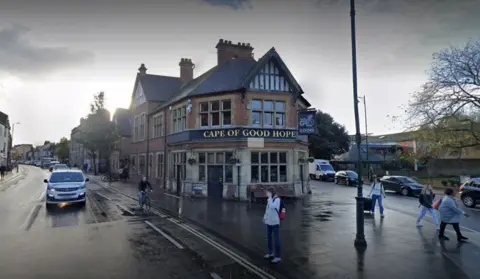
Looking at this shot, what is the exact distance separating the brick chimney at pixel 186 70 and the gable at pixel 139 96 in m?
4.77

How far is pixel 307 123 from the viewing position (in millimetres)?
19562

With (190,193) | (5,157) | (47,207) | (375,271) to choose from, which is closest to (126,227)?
(47,207)

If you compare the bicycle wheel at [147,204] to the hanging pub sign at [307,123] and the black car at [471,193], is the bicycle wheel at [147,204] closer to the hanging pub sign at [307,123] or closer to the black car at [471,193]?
the hanging pub sign at [307,123]

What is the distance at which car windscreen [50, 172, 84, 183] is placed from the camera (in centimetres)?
1699

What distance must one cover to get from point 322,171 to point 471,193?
2257 cm

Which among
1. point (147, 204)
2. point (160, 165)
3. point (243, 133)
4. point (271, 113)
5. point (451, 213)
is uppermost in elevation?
point (271, 113)

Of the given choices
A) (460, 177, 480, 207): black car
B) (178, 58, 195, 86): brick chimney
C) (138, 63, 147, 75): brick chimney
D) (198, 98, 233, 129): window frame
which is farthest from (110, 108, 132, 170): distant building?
(460, 177, 480, 207): black car

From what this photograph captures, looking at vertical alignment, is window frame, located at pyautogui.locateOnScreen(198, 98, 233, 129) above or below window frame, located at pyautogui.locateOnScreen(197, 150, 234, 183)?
above

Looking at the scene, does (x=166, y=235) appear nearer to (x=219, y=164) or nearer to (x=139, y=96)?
(x=219, y=164)

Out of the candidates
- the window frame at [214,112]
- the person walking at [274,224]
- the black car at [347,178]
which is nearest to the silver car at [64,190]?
the window frame at [214,112]

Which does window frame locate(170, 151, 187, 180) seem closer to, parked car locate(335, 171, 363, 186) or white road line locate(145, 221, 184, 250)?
white road line locate(145, 221, 184, 250)

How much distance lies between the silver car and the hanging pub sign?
13.2 m

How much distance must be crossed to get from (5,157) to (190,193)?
5888 centimetres

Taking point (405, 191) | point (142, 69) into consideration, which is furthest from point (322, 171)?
point (142, 69)
